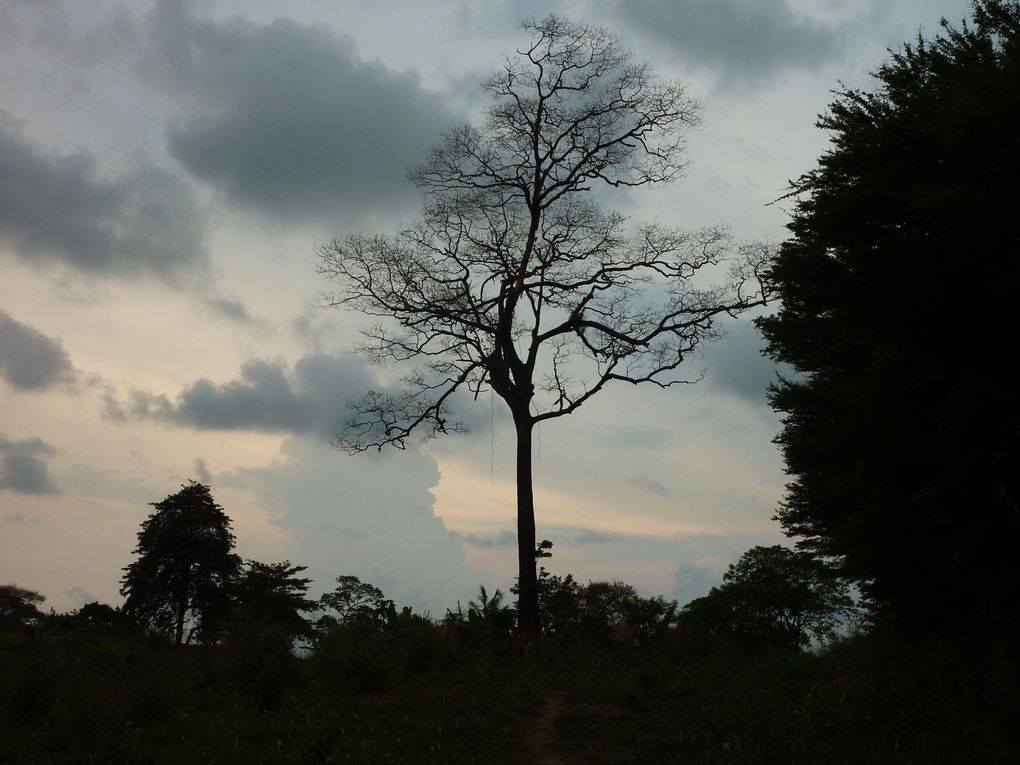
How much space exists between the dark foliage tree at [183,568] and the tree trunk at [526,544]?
2656 cm

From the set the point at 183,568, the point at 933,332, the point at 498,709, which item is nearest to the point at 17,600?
the point at 183,568

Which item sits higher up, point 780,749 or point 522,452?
point 522,452

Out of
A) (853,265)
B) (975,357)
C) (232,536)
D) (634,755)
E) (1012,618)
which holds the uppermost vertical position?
(232,536)

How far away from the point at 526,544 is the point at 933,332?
511 inches

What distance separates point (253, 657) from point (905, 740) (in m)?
9.71

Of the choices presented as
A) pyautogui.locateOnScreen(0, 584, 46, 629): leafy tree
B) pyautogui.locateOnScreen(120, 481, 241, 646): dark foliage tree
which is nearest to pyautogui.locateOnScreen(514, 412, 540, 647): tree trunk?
pyautogui.locateOnScreen(0, 584, 46, 629): leafy tree

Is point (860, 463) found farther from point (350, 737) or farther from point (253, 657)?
point (253, 657)

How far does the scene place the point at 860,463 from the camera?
1096 cm

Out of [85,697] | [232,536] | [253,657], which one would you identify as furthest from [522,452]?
[232,536]

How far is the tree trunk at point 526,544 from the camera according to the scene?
20203 mm

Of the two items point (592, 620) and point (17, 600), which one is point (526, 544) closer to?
point (592, 620)

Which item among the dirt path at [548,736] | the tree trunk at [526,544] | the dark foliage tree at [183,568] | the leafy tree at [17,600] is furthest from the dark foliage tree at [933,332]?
the dark foliage tree at [183,568]

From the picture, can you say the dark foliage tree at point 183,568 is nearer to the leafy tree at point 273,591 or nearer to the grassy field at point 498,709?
the leafy tree at point 273,591

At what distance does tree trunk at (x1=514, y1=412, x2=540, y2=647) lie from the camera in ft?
66.3
